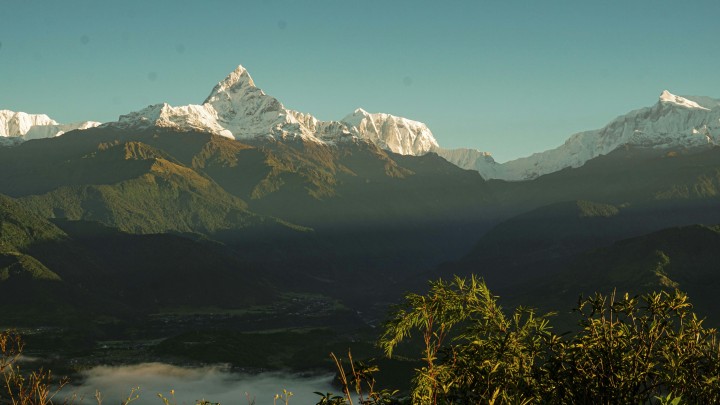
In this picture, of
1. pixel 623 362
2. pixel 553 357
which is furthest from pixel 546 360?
pixel 623 362

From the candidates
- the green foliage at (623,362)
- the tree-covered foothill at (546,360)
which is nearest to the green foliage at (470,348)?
the tree-covered foothill at (546,360)

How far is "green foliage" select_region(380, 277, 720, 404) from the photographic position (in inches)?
1612

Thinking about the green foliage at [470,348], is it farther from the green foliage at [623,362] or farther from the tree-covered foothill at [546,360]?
the green foliage at [623,362]

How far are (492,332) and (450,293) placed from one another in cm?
345

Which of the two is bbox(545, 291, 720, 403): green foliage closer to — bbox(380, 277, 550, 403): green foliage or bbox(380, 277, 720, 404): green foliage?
bbox(380, 277, 720, 404): green foliage

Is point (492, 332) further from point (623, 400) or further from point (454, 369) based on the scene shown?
point (623, 400)

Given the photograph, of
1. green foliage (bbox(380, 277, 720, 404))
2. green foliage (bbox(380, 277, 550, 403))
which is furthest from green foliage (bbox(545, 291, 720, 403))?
green foliage (bbox(380, 277, 550, 403))

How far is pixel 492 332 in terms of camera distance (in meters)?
44.7

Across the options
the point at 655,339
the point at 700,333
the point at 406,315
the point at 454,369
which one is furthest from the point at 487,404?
the point at 700,333

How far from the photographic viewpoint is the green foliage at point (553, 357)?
4094cm

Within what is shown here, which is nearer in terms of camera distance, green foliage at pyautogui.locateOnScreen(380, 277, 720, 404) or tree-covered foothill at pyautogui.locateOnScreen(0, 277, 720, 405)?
tree-covered foothill at pyautogui.locateOnScreen(0, 277, 720, 405)

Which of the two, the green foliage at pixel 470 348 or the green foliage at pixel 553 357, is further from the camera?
the green foliage at pixel 553 357

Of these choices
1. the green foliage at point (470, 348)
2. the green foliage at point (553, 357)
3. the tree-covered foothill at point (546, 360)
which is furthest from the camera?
the green foliage at point (553, 357)

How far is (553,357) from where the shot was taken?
41812 mm
